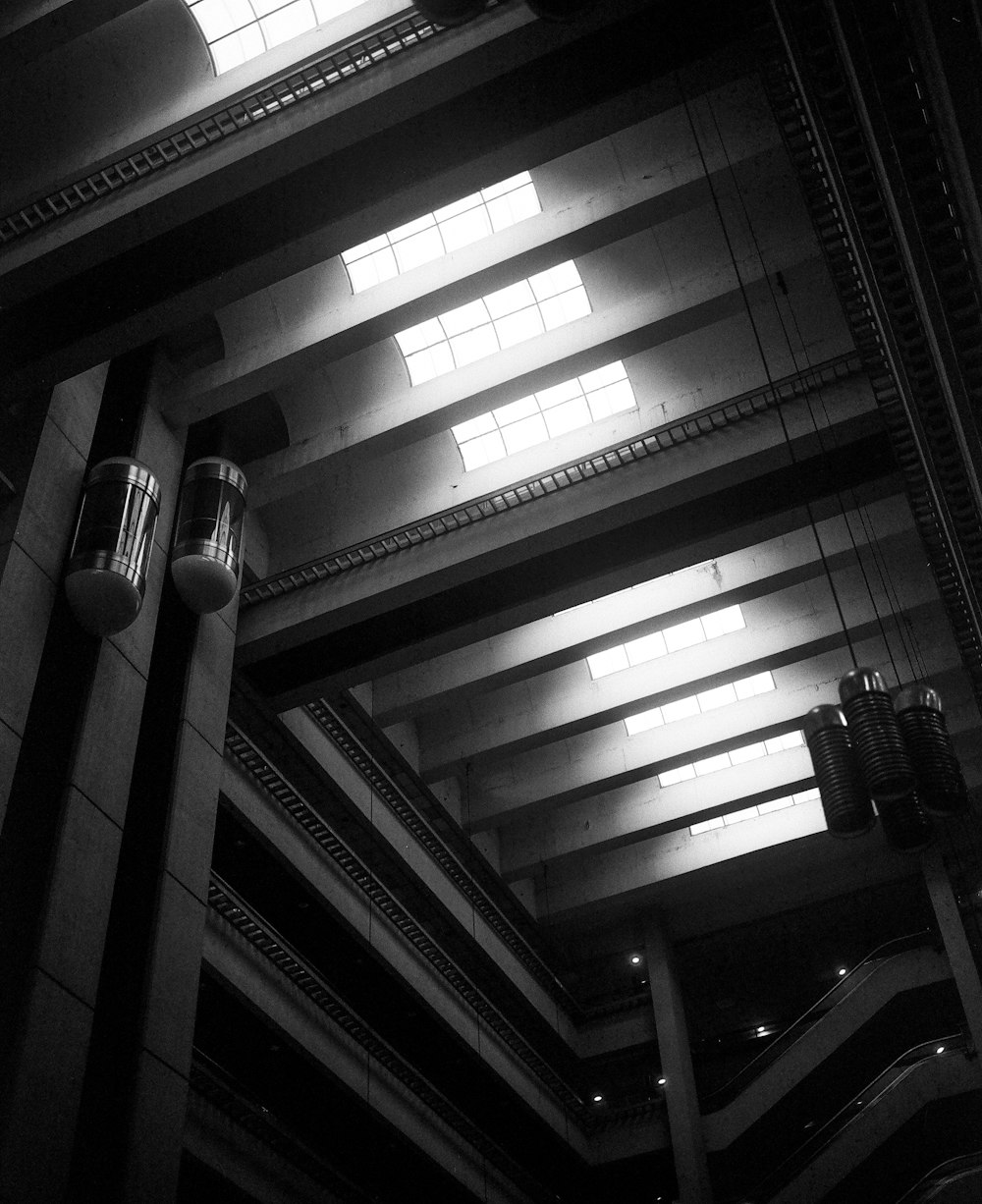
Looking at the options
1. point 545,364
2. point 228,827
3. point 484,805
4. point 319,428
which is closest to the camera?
point 545,364

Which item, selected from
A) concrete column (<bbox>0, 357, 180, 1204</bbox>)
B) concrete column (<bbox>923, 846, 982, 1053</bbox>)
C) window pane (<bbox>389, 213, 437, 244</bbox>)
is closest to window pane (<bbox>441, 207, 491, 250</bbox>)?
window pane (<bbox>389, 213, 437, 244</bbox>)

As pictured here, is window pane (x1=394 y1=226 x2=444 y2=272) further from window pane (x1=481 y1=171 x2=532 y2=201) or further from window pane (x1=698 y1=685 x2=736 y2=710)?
window pane (x1=698 y1=685 x2=736 y2=710)

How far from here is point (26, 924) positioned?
844cm

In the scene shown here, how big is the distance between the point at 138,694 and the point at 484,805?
10190 millimetres

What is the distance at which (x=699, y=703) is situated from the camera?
1934 cm

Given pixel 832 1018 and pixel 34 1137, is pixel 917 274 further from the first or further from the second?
pixel 832 1018

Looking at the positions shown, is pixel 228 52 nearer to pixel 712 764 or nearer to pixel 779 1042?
pixel 712 764

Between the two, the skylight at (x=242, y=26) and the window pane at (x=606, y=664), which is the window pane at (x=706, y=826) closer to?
the window pane at (x=606, y=664)

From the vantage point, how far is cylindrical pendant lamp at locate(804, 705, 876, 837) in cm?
848

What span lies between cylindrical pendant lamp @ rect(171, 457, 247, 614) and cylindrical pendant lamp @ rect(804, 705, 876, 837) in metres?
5.18

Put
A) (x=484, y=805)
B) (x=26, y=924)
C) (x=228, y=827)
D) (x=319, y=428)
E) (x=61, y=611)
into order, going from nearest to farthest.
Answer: (x=26, y=924), (x=61, y=611), (x=319, y=428), (x=228, y=827), (x=484, y=805)

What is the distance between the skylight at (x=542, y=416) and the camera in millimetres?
14703

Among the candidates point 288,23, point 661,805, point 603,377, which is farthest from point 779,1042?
point 288,23

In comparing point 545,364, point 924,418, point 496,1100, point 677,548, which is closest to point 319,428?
point 545,364
